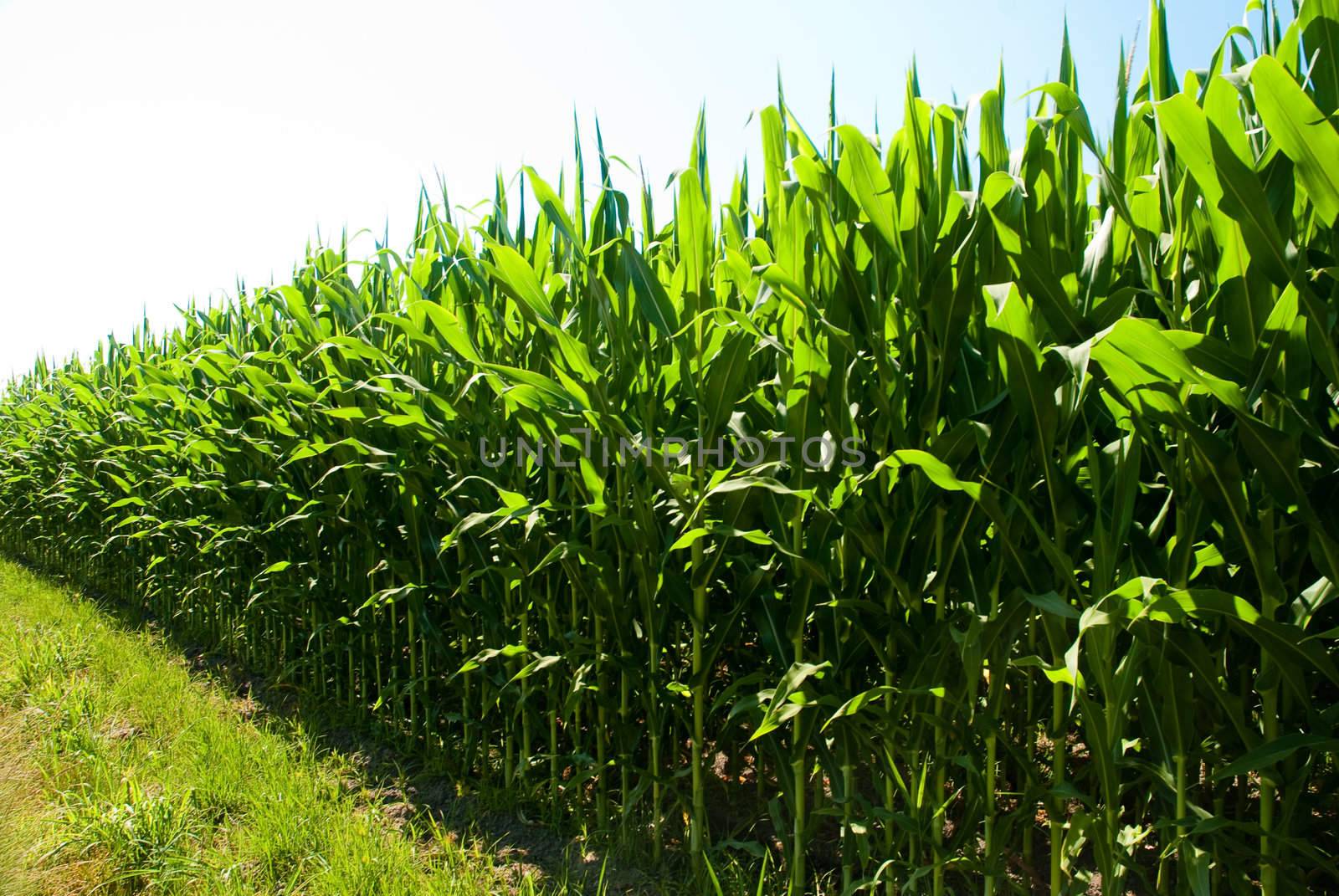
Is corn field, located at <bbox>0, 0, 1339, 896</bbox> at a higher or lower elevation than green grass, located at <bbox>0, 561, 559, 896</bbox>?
higher

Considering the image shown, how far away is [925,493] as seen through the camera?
4.95 feet

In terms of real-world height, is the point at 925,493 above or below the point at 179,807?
above

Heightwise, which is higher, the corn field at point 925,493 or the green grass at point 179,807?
the corn field at point 925,493

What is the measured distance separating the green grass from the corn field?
17.2 inches

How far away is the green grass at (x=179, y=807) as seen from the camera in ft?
6.79

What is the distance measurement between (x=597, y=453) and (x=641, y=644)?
54 centimetres

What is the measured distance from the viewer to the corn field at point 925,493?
45.9 inches

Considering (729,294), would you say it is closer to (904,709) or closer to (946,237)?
(946,237)

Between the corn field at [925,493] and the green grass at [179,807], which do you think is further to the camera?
the green grass at [179,807]

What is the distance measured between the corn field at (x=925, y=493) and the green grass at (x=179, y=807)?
17.2 inches

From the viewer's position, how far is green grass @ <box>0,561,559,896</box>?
2068 mm

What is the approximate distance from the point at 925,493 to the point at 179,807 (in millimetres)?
2201

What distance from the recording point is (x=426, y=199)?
2.88 meters

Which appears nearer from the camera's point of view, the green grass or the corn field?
the corn field
